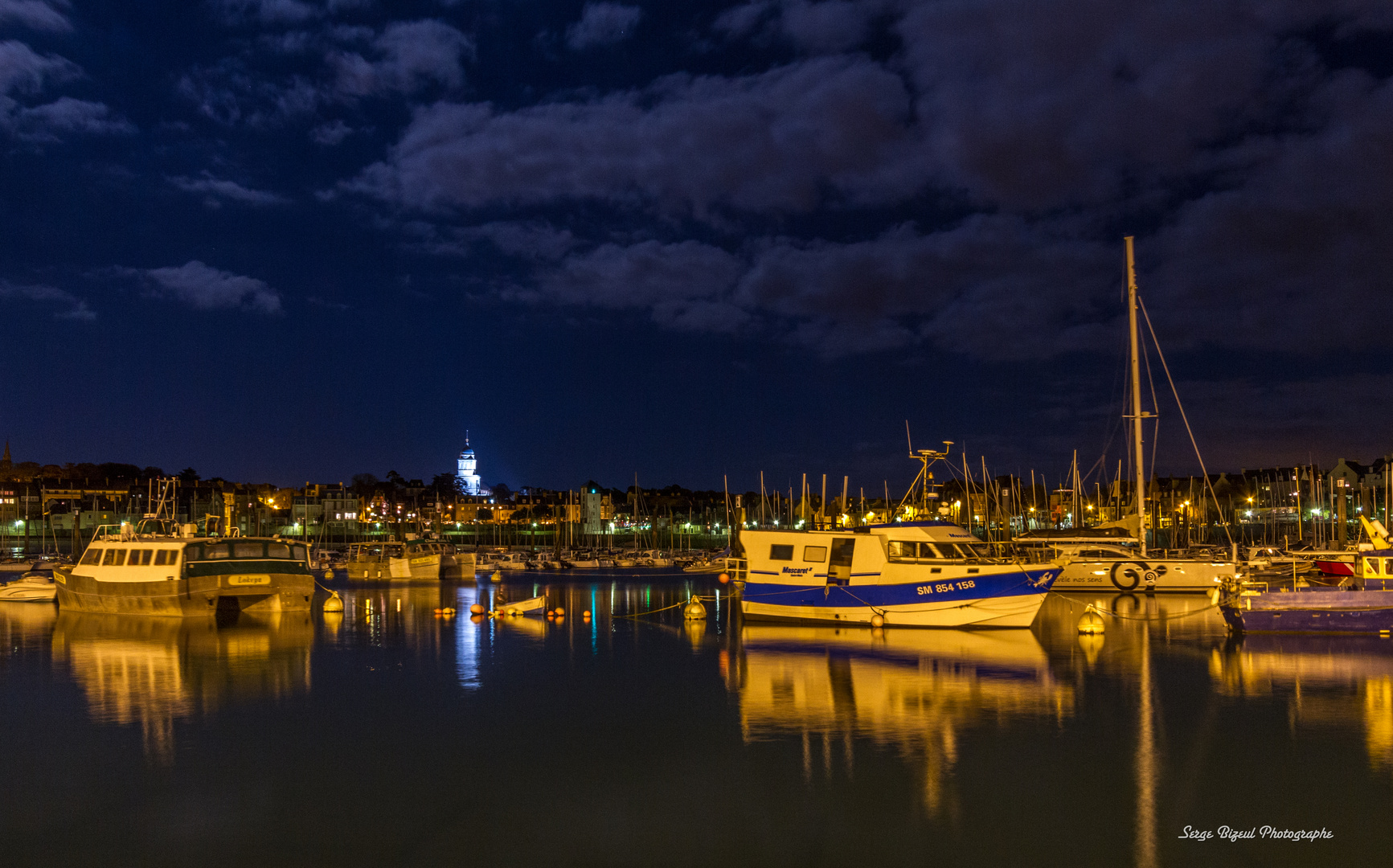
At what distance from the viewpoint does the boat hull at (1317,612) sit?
27.4m

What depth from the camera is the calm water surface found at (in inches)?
428

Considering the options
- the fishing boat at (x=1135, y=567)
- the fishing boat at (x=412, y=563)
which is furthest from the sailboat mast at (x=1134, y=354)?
the fishing boat at (x=412, y=563)

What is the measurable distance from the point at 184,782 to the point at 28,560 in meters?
92.9

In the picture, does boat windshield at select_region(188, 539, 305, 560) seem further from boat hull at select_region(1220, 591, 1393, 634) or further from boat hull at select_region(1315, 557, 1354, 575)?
boat hull at select_region(1315, 557, 1354, 575)

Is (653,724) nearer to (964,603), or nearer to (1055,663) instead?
(1055,663)

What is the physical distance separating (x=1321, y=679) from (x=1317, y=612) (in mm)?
8351

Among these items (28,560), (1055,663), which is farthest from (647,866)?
(28,560)

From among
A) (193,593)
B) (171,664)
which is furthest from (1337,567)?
(193,593)

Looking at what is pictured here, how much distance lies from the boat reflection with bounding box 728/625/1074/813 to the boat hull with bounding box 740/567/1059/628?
722mm

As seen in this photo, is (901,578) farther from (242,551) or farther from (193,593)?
(193,593)

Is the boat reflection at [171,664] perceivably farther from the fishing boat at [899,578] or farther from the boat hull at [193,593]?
the fishing boat at [899,578]

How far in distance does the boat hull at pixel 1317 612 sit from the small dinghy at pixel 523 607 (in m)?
24.7

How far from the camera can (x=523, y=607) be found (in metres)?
39.5

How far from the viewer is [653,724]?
1734 cm
